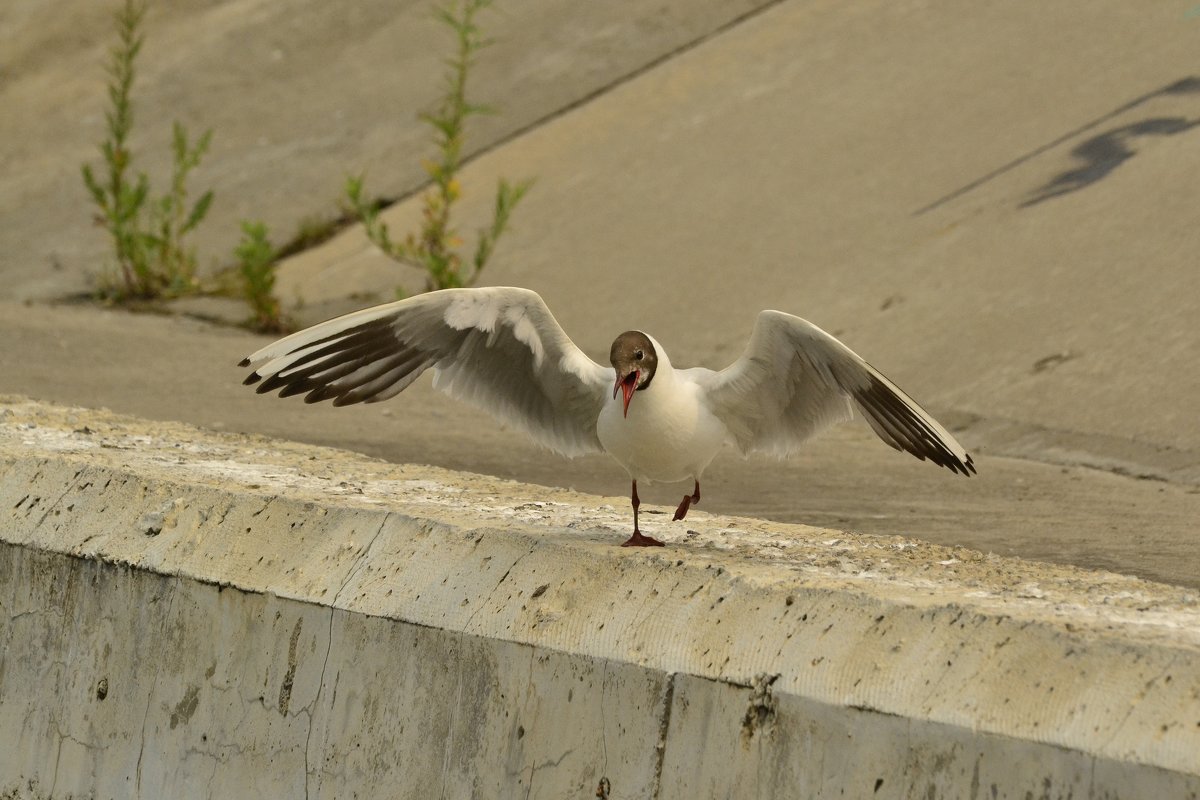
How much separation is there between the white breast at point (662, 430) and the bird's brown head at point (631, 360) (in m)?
0.08

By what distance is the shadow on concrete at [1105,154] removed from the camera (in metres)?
9.43

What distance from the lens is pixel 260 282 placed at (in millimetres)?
10625

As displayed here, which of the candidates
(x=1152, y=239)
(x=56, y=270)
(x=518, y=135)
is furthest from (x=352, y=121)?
(x=1152, y=239)

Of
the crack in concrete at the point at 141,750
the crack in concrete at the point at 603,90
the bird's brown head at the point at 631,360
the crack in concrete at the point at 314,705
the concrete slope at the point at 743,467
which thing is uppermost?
the crack in concrete at the point at 603,90

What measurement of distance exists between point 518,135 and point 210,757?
30.3 feet

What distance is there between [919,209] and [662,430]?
20.0 ft

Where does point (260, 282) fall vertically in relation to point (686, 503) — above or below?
above

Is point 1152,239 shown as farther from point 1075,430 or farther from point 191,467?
point 191,467

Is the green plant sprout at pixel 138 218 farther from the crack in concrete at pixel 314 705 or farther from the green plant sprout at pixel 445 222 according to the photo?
the crack in concrete at pixel 314 705

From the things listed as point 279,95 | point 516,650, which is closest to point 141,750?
point 516,650

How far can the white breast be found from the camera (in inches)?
172

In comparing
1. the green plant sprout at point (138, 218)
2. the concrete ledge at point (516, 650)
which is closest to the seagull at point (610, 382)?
the concrete ledge at point (516, 650)

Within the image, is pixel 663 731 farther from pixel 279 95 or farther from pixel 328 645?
pixel 279 95

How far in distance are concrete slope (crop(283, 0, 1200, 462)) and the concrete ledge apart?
3.46 metres
